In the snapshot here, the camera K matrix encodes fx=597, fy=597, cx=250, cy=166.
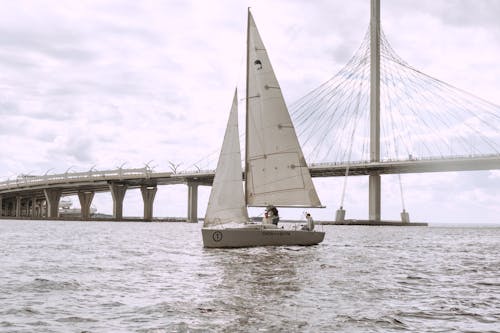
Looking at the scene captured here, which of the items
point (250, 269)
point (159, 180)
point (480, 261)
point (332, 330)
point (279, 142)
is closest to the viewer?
point (332, 330)

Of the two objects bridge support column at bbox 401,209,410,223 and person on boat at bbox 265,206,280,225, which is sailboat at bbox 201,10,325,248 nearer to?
person on boat at bbox 265,206,280,225

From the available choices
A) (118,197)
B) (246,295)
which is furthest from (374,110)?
(246,295)

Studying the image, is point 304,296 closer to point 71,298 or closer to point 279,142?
point 71,298

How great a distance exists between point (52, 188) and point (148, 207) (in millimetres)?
24925

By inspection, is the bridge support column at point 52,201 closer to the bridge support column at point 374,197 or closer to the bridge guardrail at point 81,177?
the bridge guardrail at point 81,177

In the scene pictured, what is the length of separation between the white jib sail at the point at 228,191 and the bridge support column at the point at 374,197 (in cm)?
7024

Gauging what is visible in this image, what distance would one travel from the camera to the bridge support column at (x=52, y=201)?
14625 cm

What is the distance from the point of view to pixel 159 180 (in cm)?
13188

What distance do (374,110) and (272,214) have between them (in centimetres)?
6344

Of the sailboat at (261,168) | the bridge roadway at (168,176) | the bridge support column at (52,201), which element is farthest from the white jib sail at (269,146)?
the bridge support column at (52,201)

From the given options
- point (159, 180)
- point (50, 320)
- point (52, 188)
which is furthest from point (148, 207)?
point (50, 320)

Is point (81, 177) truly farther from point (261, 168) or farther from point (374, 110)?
point (261, 168)

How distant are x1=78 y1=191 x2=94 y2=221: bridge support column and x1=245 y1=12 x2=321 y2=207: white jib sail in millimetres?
126527

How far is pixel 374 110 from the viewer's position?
92.9m
